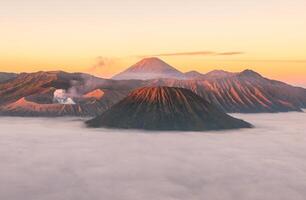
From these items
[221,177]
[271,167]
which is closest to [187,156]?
[271,167]

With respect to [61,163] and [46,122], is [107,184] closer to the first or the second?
[61,163]

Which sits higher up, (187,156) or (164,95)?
(164,95)

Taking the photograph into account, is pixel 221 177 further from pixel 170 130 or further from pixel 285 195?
pixel 170 130

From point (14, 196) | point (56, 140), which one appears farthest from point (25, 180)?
point (56, 140)

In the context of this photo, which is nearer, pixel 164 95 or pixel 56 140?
pixel 56 140

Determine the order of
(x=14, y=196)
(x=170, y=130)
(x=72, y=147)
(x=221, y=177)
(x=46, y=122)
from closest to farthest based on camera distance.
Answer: (x=14, y=196) → (x=221, y=177) → (x=72, y=147) → (x=170, y=130) → (x=46, y=122)

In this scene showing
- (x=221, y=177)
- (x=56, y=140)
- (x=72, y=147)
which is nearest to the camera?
(x=221, y=177)
